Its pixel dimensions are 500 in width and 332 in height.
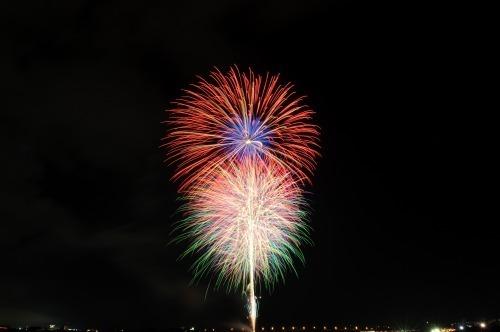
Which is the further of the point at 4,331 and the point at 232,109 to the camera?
Result: the point at 4,331

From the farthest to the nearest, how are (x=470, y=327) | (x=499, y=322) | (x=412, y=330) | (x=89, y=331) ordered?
1. (x=89, y=331)
2. (x=412, y=330)
3. (x=470, y=327)
4. (x=499, y=322)

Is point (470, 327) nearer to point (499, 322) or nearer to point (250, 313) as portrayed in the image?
point (499, 322)

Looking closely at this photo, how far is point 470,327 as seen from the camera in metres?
87.1

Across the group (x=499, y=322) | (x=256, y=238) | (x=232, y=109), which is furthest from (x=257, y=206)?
(x=499, y=322)

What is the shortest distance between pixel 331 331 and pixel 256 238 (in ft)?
615

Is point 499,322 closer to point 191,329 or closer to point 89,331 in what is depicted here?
point 191,329

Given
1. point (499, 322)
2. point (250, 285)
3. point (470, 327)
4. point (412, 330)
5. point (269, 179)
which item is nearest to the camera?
point (269, 179)

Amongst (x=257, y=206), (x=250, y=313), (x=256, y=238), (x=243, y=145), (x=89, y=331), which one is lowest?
(x=250, y=313)

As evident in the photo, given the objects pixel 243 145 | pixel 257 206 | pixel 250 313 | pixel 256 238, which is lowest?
pixel 250 313

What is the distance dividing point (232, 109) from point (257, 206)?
6.05 meters

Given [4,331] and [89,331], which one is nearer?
[4,331]

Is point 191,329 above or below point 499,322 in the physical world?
above

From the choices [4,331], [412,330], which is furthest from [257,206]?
[4,331]

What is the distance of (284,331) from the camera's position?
625 feet
